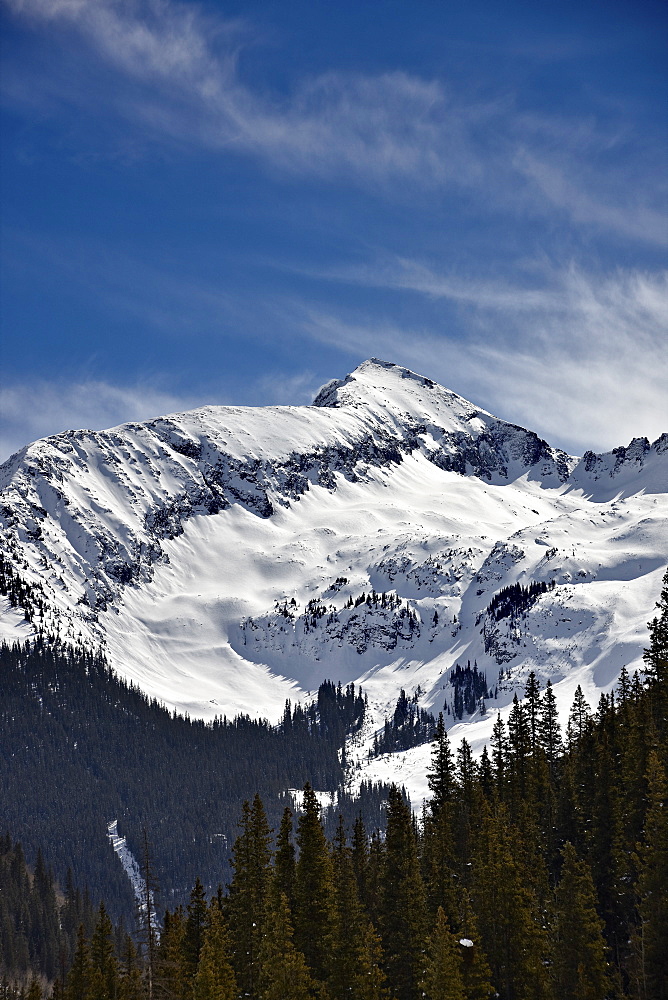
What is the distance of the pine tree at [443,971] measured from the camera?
148 feet

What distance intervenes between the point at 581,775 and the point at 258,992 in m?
29.4

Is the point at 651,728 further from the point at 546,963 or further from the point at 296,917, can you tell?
the point at 296,917

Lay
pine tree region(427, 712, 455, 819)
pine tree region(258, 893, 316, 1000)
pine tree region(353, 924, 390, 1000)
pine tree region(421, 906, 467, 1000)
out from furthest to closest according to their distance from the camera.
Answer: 1. pine tree region(427, 712, 455, 819)
2. pine tree region(258, 893, 316, 1000)
3. pine tree region(353, 924, 390, 1000)
4. pine tree region(421, 906, 467, 1000)

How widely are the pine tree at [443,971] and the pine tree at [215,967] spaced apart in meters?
11.3

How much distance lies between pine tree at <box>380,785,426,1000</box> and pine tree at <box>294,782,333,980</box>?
3452mm

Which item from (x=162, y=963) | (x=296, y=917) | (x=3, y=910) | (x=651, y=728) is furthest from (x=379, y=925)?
(x=3, y=910)

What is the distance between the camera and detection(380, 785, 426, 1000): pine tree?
52.0 meters

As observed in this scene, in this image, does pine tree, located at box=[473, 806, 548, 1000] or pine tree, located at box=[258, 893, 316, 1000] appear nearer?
pine tree, located at box=[258, 893, 316, 1000]

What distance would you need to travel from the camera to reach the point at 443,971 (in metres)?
45.4

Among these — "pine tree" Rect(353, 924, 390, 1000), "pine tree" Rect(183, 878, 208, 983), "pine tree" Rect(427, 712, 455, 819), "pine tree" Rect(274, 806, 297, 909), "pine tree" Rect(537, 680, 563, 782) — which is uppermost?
"pine tree" Rect(537, 680, 563, 782)

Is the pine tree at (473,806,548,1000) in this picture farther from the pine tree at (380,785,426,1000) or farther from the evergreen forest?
the pine tree at (380,785,426,1000)

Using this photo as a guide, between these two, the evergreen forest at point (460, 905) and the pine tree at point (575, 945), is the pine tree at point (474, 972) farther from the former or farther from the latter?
the pine tree at point (575, 945)

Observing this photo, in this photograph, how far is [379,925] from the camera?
57.0m

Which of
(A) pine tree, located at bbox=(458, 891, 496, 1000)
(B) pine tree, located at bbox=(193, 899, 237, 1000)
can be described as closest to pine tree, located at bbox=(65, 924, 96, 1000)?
(B) pine tree, located at bbox=(193, 899, 237, 1000)
